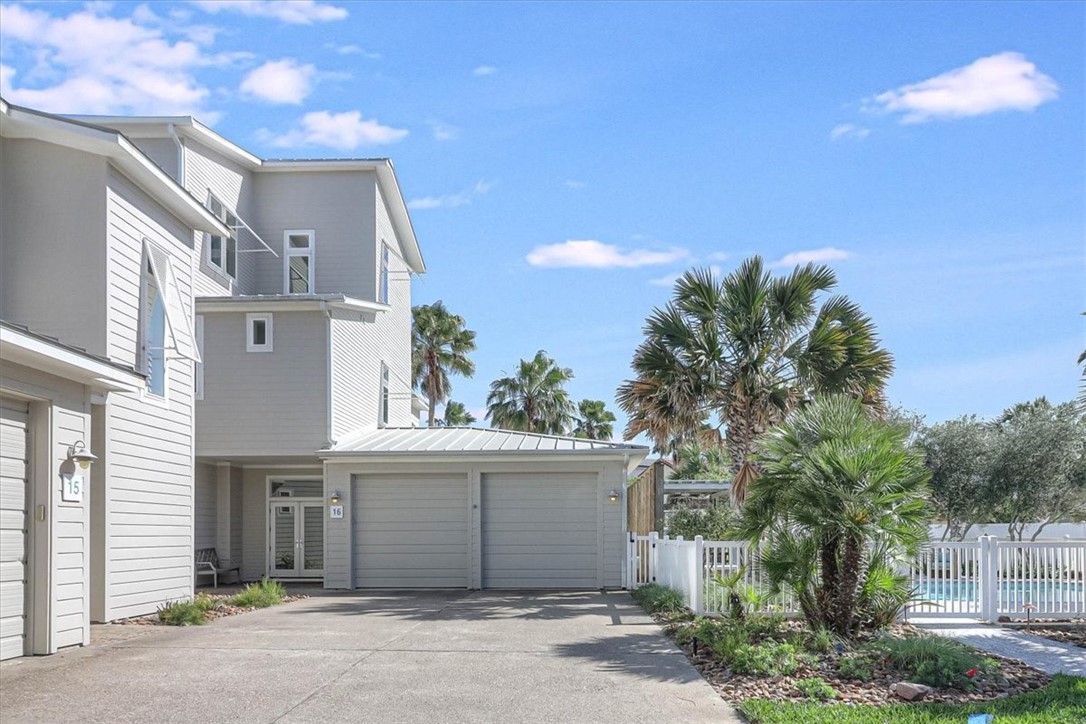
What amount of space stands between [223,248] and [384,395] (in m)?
6.59

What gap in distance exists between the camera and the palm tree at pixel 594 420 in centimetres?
4819

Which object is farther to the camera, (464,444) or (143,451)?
(464,444)

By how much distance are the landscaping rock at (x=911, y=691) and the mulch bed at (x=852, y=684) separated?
43mm

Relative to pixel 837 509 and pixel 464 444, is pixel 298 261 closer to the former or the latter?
pixel 464 444

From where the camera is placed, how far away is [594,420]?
48562mm

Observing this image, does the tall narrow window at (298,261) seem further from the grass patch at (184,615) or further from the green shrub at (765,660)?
the green shrub at (765,660)

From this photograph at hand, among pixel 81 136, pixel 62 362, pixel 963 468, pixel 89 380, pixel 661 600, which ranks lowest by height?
pixel 661 600

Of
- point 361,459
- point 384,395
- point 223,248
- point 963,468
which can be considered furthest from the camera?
point 384,395

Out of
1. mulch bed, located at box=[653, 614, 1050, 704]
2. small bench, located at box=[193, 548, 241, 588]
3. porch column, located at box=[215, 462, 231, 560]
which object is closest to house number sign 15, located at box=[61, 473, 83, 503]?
mulch bed, located at box=[653, 614, 1050, 704]

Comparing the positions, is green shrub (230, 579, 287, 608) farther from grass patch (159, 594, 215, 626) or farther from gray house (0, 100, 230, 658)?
grass patch (159, 594, 215, 626)

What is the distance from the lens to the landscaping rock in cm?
846

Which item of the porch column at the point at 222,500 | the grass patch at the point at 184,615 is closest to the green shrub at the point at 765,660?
the grass patch at the point at 184,615

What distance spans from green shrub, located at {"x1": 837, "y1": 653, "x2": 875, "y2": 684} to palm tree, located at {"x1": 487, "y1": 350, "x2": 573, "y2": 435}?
34488mm

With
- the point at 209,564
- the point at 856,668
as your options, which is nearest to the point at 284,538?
the point at 209,564
